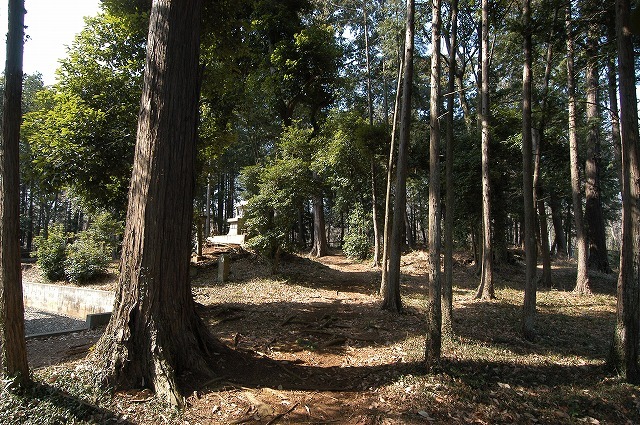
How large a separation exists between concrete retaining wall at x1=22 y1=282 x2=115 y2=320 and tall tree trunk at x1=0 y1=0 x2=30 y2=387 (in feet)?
22.7

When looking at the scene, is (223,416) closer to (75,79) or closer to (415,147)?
(75,79)

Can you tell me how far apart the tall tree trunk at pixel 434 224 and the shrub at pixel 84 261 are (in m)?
14.9

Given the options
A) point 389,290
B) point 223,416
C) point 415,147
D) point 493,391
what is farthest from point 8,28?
point 415,147

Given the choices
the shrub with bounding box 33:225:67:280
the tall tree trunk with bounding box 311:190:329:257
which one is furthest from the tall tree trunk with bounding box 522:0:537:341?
the shrub with bounding box 33:225:67:280

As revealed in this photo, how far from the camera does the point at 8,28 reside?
415 centimetres

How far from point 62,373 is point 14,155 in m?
2.77

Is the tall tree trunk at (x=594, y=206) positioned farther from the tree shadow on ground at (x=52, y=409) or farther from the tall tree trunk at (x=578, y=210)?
the tree shadow on ground at (x=52, y=409)

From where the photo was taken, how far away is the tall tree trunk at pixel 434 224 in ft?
17.3

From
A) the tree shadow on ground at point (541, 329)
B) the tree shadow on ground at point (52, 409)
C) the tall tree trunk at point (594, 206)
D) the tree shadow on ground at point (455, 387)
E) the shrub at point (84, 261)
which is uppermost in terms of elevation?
the tall tree trunk at point (594, 206)

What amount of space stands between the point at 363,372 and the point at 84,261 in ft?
47.2

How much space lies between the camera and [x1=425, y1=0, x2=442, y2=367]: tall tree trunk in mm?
5273

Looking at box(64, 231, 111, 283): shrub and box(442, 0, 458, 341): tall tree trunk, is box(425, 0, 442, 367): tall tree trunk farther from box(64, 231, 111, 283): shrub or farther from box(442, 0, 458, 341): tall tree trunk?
box(64, 231, 111, 283): shrub

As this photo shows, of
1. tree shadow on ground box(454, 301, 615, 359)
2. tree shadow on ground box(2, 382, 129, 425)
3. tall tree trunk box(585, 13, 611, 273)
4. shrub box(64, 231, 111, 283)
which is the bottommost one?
tree shadow on ground box(454, 301, 615, 359)

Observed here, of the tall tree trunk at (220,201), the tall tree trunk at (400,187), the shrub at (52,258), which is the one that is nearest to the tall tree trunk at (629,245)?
the tall tree trunk at (400,187)
